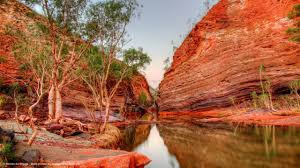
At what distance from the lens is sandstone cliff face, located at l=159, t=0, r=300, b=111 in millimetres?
46906

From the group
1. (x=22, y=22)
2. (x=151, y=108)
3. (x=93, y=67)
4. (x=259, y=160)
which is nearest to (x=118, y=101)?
(x=93, y=67)

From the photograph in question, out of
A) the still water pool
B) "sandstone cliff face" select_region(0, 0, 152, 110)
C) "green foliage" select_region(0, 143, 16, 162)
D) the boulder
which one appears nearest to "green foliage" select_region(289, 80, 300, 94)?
the still water pool

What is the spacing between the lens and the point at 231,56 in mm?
52250

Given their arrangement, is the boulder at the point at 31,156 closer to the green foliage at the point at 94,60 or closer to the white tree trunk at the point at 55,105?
the white tree trunk at the point at 55,105

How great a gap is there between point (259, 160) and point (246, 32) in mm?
43802

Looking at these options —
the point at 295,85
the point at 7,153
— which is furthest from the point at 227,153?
the point at 295,85

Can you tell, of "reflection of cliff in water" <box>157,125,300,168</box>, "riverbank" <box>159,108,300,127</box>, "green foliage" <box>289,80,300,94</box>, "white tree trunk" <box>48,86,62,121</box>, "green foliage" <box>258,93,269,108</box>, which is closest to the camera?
"reflection of cliff in water" <box>157,125,300,168</box>

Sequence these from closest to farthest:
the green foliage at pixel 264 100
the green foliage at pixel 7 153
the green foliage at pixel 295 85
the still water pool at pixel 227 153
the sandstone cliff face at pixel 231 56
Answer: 1. the green foliage at pixel 7 153
2. the still water pool at pixel 227 153
3. the green foliage at pixel 295 85
4. the green foliage at pixel 264 100
5. the sandstone cliff face at pixel 231 56

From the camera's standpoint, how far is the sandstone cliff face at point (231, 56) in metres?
46.9

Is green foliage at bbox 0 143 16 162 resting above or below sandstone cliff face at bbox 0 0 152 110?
below

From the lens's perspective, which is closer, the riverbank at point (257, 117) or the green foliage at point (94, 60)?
the riverbank at point (257, 117)

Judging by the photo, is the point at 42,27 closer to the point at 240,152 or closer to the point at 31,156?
the point at 31,156

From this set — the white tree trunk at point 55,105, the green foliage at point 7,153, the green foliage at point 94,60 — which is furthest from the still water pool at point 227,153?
the green foliage at point 94,60

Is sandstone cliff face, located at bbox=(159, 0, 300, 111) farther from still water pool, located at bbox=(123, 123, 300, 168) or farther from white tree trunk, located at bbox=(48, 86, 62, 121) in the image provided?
white tree trunk, located at bbox=(48, 86, 62, 121)
